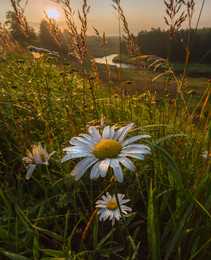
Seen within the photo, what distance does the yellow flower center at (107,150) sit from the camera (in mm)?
856

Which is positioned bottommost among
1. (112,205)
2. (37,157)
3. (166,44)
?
(166,44)

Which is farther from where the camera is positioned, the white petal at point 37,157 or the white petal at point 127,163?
the white petal at point 37,157

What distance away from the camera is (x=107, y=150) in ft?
2.83

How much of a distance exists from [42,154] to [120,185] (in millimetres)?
697

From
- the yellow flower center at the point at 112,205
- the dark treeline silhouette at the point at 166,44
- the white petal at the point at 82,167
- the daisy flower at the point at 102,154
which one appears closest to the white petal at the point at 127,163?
the daisy flower at the point at 102,154

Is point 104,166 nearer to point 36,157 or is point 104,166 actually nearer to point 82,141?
point 82,141

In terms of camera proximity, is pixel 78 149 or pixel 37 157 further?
pixel 37 157

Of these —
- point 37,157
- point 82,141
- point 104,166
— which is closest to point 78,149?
point 82,141

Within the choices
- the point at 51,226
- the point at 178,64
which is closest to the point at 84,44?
the point at 51,226

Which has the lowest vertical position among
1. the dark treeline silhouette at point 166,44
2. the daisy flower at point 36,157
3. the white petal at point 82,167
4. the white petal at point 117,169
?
the dark treeline silhouette at point 166,44

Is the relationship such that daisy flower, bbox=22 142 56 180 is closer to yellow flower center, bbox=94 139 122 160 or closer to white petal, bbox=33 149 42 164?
white petal, bbox=33 149 42 164

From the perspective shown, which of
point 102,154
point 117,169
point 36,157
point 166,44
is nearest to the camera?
point 117,169

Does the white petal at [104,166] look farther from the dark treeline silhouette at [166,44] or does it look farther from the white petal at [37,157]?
the dark treeline silhouette at [166,44]

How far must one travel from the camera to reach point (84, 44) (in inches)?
68.7
